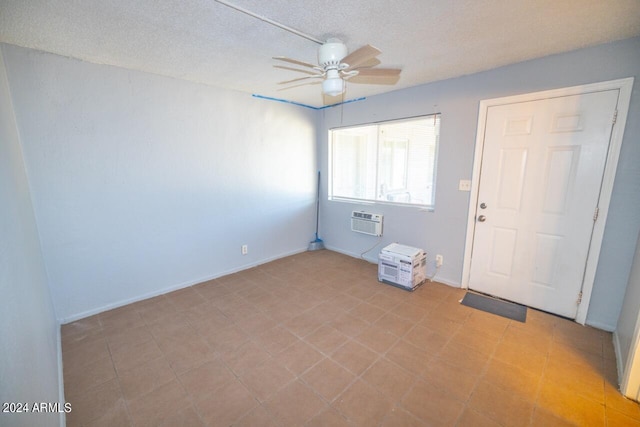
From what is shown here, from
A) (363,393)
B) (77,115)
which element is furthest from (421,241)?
(77,115)

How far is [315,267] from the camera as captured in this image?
3.79 meters

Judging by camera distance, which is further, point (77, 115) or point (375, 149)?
point (375, 149)

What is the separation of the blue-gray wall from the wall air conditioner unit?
12 centimetres

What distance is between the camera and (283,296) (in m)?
2.95

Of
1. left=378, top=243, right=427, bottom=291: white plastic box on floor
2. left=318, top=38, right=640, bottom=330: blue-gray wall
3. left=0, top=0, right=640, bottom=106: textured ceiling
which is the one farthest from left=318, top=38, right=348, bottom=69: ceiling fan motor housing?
left=378, top=243, right=427, bottom=291: white plastic box on floor

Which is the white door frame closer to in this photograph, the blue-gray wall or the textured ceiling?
the blue-gray wall

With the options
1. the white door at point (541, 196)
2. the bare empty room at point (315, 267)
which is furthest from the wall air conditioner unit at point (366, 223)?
the white door at point (541, 196)

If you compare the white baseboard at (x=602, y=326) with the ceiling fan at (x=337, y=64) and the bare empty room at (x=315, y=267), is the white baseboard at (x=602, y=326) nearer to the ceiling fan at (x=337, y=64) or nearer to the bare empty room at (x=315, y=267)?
the bare empty room at (x=315, y=267)

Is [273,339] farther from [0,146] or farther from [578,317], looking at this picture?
[578,317]

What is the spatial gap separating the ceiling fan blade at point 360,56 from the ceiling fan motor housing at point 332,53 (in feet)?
0.18

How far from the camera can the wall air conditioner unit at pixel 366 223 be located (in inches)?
149

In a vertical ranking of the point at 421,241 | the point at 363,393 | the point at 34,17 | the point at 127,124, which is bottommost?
the point at 363,393

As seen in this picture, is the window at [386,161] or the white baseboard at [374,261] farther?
the window at [386,161]

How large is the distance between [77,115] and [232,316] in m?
2.35
